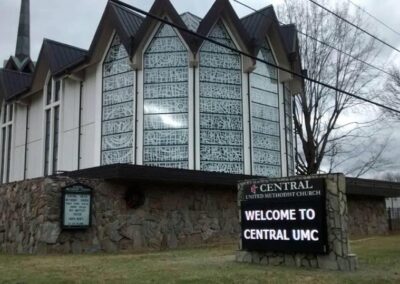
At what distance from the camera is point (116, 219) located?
16938 mm

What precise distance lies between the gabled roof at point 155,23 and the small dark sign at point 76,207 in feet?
25.7

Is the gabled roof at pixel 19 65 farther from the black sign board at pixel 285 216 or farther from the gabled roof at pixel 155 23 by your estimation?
the black sign board at pixel 285 216

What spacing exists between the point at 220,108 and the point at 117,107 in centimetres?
454

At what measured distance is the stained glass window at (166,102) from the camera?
21.1 meters

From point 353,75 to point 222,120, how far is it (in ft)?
39.4

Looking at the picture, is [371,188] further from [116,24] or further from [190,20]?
[116,24]

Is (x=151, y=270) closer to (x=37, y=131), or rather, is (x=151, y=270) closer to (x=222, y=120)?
(x=222, y=120)

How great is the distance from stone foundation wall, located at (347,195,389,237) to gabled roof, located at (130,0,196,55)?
12186 mm

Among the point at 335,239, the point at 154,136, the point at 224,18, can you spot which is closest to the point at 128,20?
the point at 224,18

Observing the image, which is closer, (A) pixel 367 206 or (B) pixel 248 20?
(B) pixel 248 20

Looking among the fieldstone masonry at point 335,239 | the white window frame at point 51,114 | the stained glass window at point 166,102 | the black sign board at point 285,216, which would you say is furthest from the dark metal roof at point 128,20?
the fieldstone masonry at point 335,239

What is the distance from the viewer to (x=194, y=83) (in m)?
21.8

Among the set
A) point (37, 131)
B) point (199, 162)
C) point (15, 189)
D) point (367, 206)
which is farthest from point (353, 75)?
point (15, 189)

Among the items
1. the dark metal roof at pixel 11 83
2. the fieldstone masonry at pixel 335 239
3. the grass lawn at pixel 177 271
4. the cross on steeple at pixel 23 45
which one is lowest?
the grass lawn at pixel 177 271
